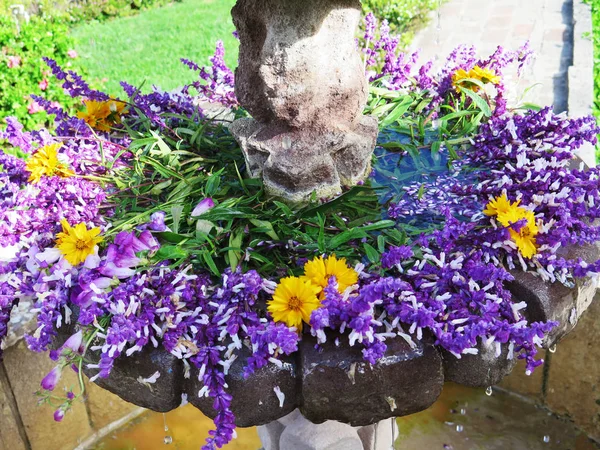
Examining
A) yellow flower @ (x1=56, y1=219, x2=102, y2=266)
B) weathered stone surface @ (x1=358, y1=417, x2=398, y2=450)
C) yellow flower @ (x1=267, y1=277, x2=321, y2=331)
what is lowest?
weathered stone surface @ (x1=358, y1=417, x2=398, y2=450)

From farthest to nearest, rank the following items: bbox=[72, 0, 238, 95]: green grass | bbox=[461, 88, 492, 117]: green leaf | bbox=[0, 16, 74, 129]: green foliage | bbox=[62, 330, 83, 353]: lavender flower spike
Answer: bbox=[72, 0, 238, 95]: green grass, bbox=[0, 16, 74, 129]: green foliage, bbox=[461, 88, 492, 117]: green leaf, bbox=[62, 330, 83, 353]: lavender flower spike

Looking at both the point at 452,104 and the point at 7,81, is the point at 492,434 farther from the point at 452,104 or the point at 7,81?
the point at 7,81

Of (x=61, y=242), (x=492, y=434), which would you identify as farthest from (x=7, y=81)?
(x=492, y=434)

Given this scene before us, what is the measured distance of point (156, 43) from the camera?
817cm

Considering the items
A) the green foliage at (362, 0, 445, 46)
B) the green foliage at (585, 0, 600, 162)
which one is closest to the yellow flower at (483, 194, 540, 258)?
the green foliage at (585, 0, 600, 162)

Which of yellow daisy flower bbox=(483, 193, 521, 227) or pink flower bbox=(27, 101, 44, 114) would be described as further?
pink flower bbox=(27, 101, 44, 114)

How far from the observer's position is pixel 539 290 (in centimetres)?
161

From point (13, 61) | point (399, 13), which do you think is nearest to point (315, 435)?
point (13, 61)

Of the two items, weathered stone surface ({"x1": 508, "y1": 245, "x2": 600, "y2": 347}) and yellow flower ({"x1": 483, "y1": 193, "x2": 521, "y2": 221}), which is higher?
yellow flower ({"x1": 483, "y1": 193, "x2": 521, "y2": 221})

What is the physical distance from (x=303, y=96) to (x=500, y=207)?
2.19 ft

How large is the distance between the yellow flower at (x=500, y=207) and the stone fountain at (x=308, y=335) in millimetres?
186

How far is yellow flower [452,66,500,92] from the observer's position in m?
2.48

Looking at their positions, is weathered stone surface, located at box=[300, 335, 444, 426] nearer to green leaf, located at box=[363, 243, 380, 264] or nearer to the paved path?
green leaf, located at box=[363, 243, 380, 264]

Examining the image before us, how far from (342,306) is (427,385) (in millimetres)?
286
